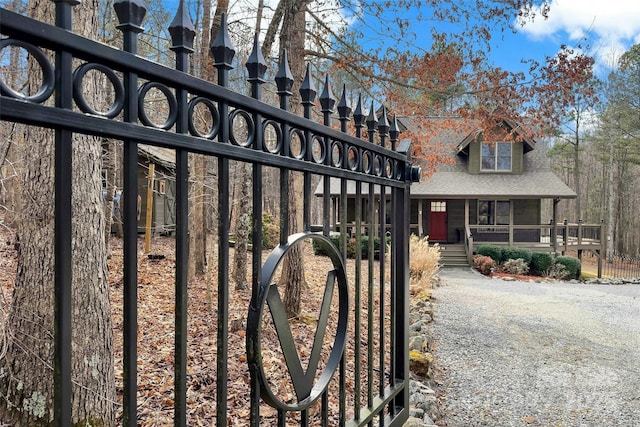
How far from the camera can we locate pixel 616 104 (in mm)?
22578

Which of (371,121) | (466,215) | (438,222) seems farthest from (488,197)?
(371,121)

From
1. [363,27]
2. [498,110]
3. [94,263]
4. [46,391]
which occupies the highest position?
[363,27]

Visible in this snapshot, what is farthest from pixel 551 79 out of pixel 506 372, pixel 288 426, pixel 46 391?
pixel 46 391

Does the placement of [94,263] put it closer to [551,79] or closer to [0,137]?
[0,137]

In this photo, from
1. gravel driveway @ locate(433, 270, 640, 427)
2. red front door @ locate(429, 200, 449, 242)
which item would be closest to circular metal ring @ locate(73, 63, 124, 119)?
gravel driveway @ locate(433, 270, 640, 427)

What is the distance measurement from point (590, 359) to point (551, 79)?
430cm

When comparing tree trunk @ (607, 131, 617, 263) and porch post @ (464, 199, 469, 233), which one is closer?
porch post @ (464, 199, 469, 233)

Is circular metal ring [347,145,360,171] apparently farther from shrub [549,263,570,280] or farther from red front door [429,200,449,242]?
red front door [429,200,449,242]

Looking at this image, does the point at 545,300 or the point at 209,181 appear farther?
the point at 545,300

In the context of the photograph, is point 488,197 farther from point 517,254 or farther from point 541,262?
point 541,262

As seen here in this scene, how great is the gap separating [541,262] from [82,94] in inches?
668

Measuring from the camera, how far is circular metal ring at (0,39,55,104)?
2.41ft

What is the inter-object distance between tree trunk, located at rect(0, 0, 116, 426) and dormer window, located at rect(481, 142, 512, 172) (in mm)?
17909

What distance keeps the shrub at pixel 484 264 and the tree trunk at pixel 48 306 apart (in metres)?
14.0
